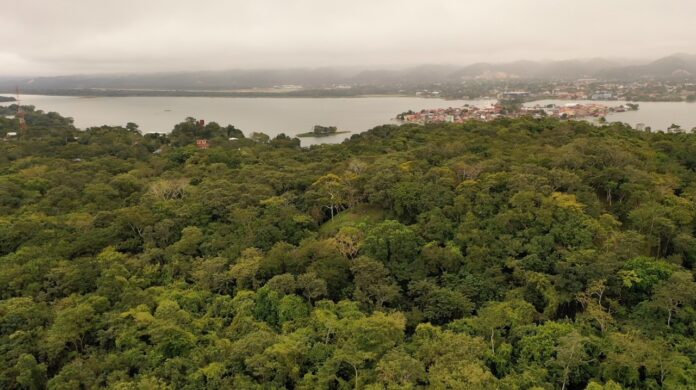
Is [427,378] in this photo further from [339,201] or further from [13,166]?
[13,166]

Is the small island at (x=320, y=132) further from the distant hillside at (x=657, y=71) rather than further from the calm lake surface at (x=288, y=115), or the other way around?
the distant hillside at (x=657, y=71)

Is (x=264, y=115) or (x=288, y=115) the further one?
(x=264, y=115)

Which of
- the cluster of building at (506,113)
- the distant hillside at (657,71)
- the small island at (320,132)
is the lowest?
the small island at (320,132)

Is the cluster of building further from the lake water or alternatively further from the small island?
the small island

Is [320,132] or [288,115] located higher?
[288,115]

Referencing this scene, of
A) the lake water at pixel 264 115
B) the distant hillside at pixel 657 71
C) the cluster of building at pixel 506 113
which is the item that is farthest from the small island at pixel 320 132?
the distant hillside at pixel 657 71

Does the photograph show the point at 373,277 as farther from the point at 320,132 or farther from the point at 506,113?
the point at 506,113

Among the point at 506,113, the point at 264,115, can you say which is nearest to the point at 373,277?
the point at 506,113

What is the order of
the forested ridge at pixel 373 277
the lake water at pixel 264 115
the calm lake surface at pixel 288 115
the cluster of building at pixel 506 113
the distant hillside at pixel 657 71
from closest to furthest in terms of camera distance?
the forested ridge at pixel 373 277 < the cluster of building at pixel 506 113 < the calm lake surface at pixel 288 115 < the lake water at pixel 264 115 < the distant hillside at pixel 657 71
